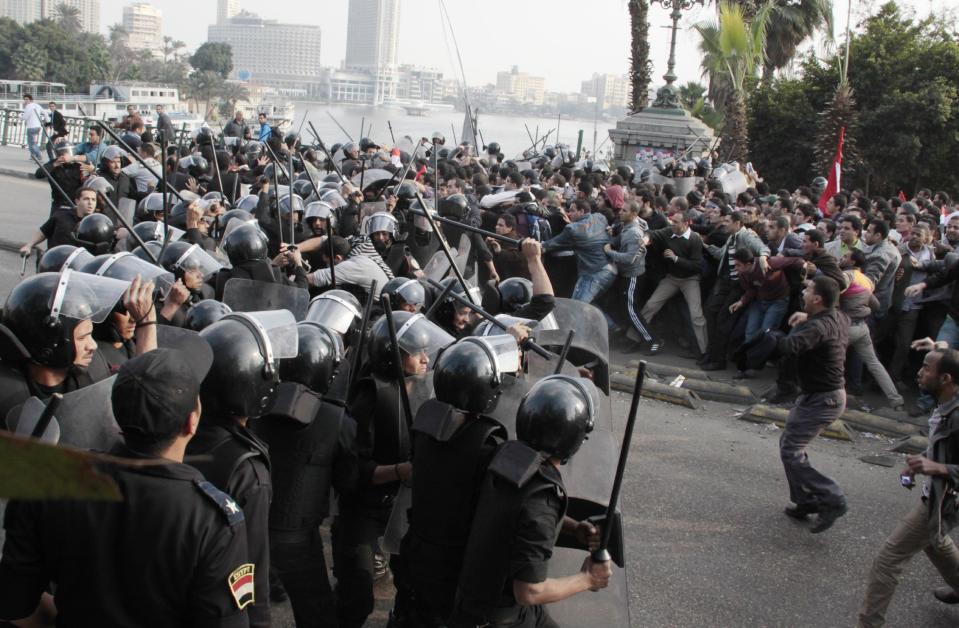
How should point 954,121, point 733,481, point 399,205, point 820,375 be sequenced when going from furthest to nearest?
1. point 954,121
2. point 399,205
3. point 733,481
4. point 820,375

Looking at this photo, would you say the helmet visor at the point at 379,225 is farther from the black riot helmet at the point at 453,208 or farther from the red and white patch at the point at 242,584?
the red and white patch at the point at 242,584

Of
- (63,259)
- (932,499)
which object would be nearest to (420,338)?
(63,259)

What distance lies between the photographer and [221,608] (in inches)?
90.7

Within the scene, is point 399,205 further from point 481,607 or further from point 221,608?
point 221,608

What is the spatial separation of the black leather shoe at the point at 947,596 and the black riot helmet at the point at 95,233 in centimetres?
617

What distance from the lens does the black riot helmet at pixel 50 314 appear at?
347cm

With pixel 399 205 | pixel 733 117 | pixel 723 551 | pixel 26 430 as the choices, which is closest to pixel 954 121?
pixel 733 117

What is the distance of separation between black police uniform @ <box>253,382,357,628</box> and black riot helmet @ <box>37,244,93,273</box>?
2.16 meters

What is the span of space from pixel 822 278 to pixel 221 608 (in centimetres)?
487

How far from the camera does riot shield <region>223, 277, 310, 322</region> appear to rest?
5.33m

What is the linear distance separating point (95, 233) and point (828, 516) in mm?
5594

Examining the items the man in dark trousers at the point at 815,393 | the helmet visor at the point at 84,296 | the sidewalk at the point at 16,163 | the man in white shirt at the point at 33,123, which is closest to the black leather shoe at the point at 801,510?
the man in dark trousers at the point at 815,393

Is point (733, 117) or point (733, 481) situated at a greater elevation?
point (733, 117)

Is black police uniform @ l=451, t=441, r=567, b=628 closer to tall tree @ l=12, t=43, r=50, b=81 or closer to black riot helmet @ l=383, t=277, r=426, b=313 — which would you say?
black riot helmet @ l=383, t=277, r=426, b=313
